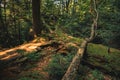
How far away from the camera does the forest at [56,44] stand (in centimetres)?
759

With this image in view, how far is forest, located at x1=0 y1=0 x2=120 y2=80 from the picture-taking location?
299 inches

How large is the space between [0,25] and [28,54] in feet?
26.2

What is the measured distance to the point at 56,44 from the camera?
35.1 ft

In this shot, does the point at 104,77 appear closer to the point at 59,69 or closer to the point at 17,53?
the point at 59,69

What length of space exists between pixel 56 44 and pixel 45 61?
2045 millimetres

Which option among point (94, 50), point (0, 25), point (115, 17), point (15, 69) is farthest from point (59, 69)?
point (0, 25)

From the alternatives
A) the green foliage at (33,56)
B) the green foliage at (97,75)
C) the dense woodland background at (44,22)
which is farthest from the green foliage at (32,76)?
the dense woodland background at (44,22)

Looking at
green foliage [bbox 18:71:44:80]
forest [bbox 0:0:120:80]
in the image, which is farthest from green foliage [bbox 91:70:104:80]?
green foliage [bbox 18:71:44:80]

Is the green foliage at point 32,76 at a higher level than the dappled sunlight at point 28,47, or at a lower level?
lower

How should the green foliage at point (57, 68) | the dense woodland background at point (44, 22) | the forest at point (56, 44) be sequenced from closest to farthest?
the green foliage at point (57, 68)
the forest at point (56, 44)
the dense woodland background at point (44, 22)

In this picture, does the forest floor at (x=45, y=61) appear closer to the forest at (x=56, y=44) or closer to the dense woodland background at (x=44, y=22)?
the forest at (x=56, y=44)

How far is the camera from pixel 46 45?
10602 millimetres

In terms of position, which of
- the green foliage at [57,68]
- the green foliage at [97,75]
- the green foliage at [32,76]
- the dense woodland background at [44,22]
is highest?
the dense woodland background at [44,22]

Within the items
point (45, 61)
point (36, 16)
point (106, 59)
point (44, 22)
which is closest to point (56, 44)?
point (45, 61)
